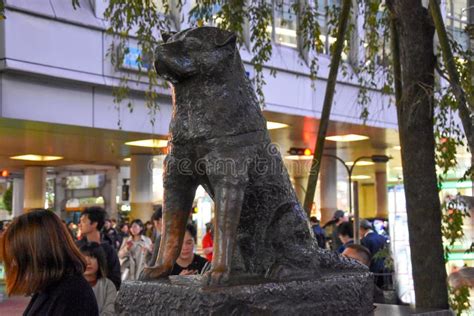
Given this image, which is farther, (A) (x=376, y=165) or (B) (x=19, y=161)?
(A) (x=376, y=165)

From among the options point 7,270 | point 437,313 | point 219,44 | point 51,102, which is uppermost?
point 51,102

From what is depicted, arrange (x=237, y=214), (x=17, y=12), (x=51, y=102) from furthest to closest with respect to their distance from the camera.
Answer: (x=51, y=102)
(x=17, y=12)
(x=237, y=214)

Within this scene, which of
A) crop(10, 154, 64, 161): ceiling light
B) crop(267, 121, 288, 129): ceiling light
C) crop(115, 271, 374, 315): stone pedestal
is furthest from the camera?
crop(10, 154, 64, 161): ceiling light

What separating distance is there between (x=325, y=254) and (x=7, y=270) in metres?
1.35

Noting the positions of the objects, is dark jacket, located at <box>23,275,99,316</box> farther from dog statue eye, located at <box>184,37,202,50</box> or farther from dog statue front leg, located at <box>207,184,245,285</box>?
dog statue eye, located at <box>184,37,202,50</box>

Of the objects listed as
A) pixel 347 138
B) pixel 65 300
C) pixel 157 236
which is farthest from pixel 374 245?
pixel 347 138

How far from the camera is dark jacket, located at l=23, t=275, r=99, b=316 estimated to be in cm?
316

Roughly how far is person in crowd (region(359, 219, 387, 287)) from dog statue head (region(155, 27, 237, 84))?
5.74 meters

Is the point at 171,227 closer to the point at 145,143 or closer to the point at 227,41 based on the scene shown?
the point at 227,41

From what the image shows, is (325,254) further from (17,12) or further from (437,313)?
(17,12)

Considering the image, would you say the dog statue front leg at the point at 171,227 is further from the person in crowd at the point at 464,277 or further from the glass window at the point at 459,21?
the glass window at the point at 459,21

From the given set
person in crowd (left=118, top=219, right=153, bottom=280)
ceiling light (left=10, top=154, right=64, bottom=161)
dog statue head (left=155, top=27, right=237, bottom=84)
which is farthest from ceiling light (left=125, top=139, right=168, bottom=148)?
dog statue head (left=155, top=27, right=237, bottom=84)

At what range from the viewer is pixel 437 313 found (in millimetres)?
3793

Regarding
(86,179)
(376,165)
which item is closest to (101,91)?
(376,165)
